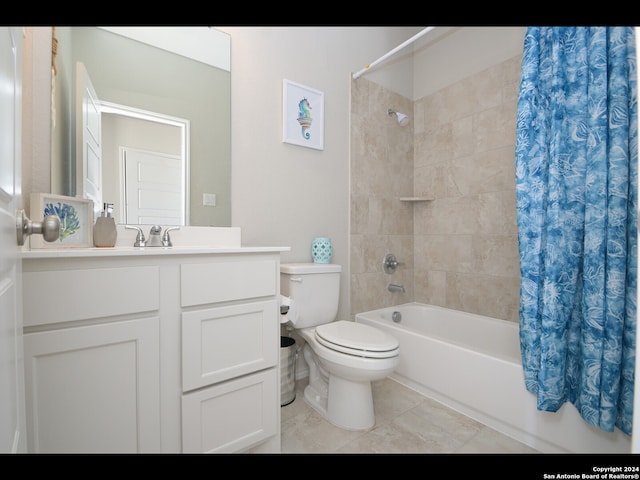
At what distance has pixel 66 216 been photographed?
3.89ft

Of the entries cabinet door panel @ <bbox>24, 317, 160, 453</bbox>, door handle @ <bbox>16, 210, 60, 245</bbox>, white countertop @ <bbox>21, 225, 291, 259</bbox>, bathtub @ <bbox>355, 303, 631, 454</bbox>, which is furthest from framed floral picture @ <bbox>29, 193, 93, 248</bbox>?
bathtub @ <bbox>355, 303, 631, 454</bbox>

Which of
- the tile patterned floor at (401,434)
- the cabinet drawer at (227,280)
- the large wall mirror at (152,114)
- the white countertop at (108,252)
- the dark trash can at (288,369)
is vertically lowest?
the tile patterned floor at (401,434)

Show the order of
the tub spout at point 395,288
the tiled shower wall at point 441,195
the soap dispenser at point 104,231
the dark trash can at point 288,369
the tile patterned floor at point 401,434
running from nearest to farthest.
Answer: the soap dispenser at point 104,231 → the tile patterned floor at point 401,434 → the dark trash can at point 288,369 → the tiled shower wall at point 441,195 → the tub spout at point 395,288

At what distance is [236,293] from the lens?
3.92ft

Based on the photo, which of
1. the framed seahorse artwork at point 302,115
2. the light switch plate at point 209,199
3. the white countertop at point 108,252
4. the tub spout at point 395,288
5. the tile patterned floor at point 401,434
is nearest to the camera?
the white countertop at point 108,252

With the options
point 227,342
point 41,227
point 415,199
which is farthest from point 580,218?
point 41,227

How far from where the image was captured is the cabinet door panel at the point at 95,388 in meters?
0.86

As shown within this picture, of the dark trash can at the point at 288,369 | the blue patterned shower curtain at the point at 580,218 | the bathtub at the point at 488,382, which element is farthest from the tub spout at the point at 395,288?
the blue patterned shower curtain at the point at 580,218

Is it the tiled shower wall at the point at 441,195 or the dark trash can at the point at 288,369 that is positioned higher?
the tiled shower wall at the point at 441,195

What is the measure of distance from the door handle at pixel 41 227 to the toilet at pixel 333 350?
3.72 feet

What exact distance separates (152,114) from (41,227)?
1157 millimetres

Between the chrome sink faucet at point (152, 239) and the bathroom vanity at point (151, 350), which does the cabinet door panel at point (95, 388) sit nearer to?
the bathroom vanity at point (151, 350)

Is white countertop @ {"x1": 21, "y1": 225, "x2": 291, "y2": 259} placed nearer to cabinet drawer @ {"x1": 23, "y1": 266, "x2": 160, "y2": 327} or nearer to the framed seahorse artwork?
cabinet drawer @ {"x1": 23, "y1": 266, "x2": 160, "y2": 327}

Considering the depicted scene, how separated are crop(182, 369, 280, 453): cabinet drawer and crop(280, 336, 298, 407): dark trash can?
1.60ft
